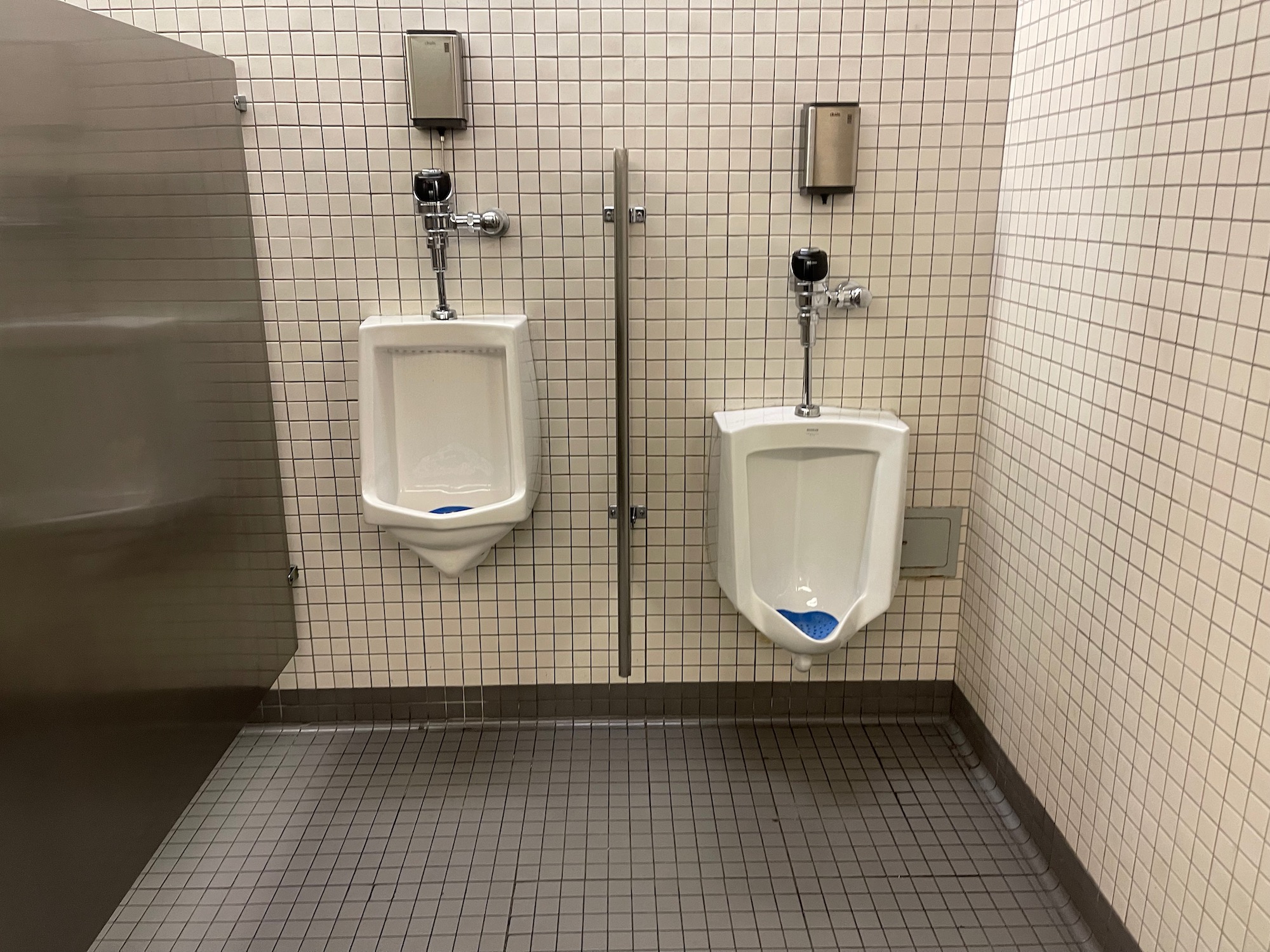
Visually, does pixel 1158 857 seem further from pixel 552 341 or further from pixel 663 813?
pixel 552 341

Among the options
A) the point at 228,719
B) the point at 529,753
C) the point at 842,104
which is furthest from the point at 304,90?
the point at 529,753

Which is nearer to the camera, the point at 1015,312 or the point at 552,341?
the point at 1015,312

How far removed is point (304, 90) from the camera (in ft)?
7.30

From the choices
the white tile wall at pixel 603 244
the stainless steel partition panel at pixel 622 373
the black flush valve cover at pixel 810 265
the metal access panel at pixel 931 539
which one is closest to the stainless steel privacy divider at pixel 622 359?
the stainless steel partition panel at pixel 622 373

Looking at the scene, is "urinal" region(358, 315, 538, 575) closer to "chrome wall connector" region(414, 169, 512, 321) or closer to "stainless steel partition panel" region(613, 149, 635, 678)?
"chrome wall connector" region(414, 169, 512, 321)

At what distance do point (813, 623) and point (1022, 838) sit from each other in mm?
658

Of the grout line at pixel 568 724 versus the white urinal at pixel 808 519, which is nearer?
the white urinal at pixel 808 519

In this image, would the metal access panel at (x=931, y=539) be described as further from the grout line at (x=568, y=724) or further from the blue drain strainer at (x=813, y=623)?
the grout line at (x=568, y=724)

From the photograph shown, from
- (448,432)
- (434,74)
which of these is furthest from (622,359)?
(434,74)

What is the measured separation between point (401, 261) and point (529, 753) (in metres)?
1.30

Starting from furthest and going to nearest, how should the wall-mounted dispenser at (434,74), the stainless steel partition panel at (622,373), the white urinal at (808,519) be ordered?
1. the white urinal at (808,519)
2. the wall-mounted dispenser at (434,74)
3. the stainless steel partition panel at (622,373)

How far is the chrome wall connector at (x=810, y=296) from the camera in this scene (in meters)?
2.21

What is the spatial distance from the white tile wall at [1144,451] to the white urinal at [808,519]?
30 cm

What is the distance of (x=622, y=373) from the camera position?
6.59 feet
